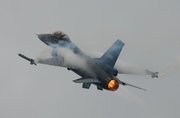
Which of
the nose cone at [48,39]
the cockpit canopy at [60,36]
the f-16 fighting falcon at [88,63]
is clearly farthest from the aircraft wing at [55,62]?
the nose cone at [48,39]

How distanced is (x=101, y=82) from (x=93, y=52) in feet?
31.4

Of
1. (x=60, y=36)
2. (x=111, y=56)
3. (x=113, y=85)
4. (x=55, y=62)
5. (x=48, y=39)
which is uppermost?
(x=60, y=36)

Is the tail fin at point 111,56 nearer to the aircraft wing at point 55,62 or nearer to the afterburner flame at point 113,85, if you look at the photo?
the afterburner flame at point 113,85

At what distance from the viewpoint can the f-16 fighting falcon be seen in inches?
2287

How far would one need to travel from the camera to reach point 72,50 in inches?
2509

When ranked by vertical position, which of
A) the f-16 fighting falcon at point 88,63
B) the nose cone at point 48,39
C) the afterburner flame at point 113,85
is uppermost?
the nose cone at point 48,39

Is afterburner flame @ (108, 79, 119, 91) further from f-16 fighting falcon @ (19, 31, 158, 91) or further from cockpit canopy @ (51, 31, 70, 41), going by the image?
cockpit canopy @ (51, 31, 70, 41)

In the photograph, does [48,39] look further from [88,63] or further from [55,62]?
[88,63]

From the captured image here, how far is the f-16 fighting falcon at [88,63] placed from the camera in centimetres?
5809

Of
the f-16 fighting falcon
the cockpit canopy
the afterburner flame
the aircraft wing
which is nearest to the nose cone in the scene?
the cockpit canopy

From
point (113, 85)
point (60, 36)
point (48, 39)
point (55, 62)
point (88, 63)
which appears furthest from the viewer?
point (48, 39)

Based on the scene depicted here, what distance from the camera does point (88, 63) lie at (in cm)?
6028

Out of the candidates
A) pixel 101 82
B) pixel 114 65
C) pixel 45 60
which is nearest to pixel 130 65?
pixel 114 65

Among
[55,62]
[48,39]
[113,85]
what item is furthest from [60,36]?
[113,85]
